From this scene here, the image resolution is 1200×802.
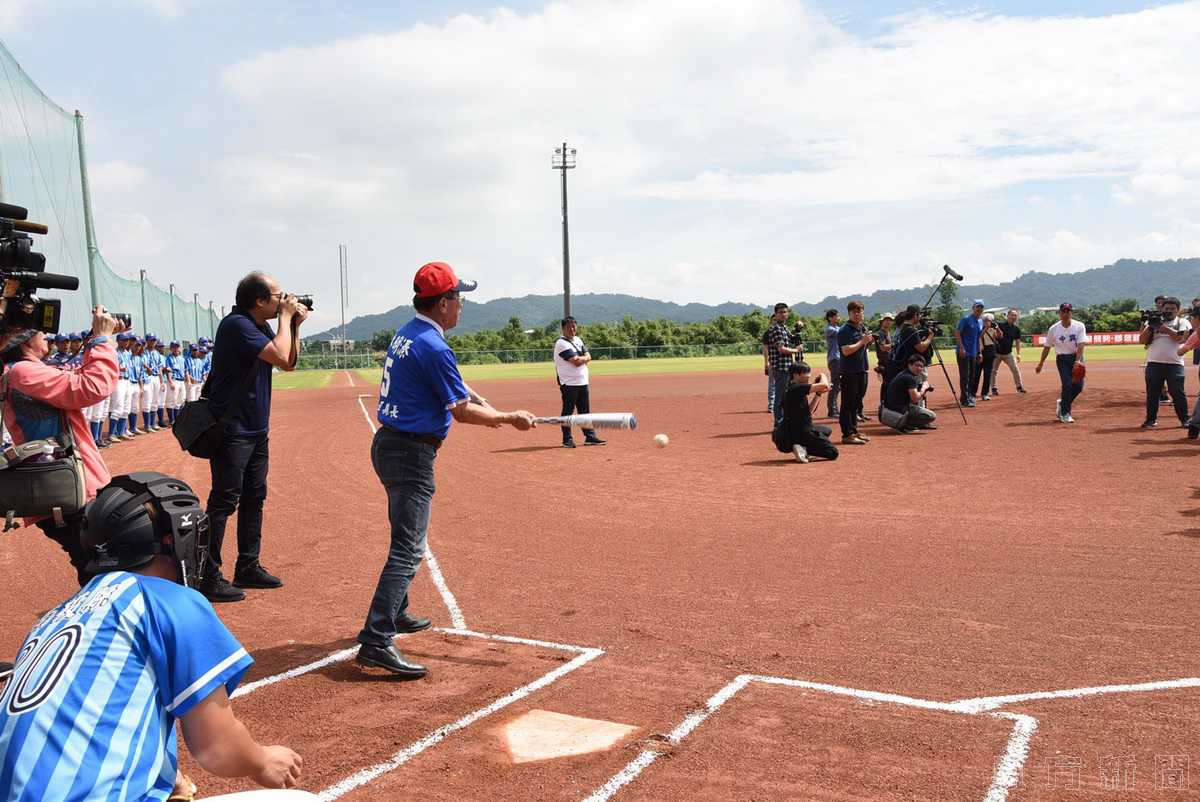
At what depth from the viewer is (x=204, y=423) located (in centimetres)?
584

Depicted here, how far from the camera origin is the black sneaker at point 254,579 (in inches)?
257

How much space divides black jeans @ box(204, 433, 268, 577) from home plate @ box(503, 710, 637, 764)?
10.3 feet

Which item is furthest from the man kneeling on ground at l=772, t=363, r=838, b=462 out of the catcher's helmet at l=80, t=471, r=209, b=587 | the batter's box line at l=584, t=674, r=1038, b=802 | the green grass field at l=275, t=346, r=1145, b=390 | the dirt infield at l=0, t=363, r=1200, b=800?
the green grass field at l=275, t=346, r=1145, b=390

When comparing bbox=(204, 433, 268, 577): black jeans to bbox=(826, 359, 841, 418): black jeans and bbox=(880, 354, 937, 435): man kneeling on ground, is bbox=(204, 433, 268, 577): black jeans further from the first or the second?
bbox=(826, 359, 841, 418): black jeans

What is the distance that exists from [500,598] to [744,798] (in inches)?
124

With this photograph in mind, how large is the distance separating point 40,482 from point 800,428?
986 cm

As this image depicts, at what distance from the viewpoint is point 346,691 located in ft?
14.9

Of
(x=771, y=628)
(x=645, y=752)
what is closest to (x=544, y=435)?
(x=771, y=628)

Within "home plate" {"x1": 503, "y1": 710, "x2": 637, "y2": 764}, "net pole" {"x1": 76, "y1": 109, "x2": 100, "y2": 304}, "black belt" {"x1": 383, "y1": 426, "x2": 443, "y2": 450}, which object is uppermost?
"net pole" {"x1": 76, "y1": 109, "x2": 100, "y2": 304}

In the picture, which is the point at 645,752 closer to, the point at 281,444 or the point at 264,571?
the point at 264,571

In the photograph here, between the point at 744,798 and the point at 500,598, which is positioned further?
the point at 500,598

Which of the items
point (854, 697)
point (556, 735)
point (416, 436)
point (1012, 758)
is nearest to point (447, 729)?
point (556, 735)

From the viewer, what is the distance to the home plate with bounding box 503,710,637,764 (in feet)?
12.6

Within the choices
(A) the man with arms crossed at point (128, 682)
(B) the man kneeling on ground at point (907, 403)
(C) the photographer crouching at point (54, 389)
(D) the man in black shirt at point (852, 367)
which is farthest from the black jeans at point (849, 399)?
(A) the man with arms crossed at point (128, 682)
